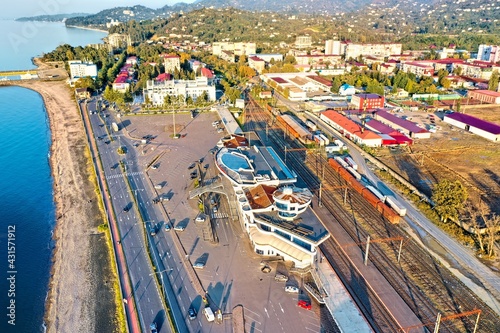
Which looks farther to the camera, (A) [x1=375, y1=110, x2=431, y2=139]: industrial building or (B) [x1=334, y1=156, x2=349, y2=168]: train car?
(A) [x1=375, y1=110, x2=431, y2=139]: industrial building

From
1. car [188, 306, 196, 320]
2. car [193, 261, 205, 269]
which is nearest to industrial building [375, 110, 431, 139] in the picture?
car [193, 261, 205, 269]

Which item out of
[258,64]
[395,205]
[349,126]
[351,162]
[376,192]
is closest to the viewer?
[395,205]

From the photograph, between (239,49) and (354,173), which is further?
(239,49)

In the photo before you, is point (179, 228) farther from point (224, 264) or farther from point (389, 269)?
point (389, 269)

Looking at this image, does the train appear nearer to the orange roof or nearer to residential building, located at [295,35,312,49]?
the orange roof

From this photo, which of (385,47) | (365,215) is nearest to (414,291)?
(365,215)

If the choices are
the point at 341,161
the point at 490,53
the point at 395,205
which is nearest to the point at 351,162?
the point at 341,161
